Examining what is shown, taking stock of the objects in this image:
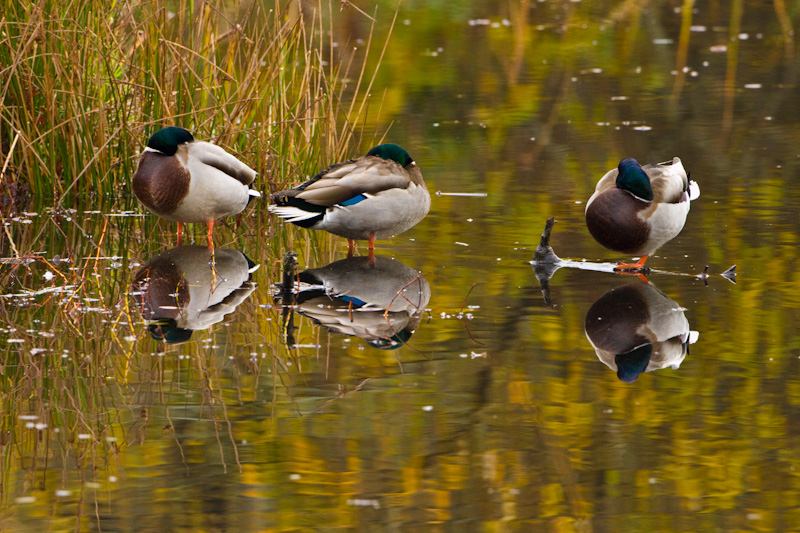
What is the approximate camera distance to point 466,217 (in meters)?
8.29

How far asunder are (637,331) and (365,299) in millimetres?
1398

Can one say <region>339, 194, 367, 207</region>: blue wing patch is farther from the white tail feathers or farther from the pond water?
the pond water

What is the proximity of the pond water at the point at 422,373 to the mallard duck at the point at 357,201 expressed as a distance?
10.4 inches

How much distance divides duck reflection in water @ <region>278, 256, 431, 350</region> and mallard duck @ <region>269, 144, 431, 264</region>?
25 cm

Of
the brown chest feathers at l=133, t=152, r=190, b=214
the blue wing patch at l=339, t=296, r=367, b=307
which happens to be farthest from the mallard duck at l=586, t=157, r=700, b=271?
the brown chest feathers at l=133, t=152, r=190, b=214

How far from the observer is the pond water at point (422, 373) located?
389 cm

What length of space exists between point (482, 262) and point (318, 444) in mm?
2913

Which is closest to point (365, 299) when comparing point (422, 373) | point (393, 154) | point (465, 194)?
point (422, 373)

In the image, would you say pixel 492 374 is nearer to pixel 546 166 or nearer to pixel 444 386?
pixel 444 386

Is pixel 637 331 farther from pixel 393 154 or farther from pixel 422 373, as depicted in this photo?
pixel 393 154

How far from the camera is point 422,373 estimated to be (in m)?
5.11

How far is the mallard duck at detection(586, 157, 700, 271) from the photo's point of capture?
21.9ft

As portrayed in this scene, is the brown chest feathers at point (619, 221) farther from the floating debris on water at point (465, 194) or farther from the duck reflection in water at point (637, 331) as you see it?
the floating debris on water at point (465, 194)

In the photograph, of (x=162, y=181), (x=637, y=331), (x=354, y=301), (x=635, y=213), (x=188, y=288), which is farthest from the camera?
(x=162, y=181)
